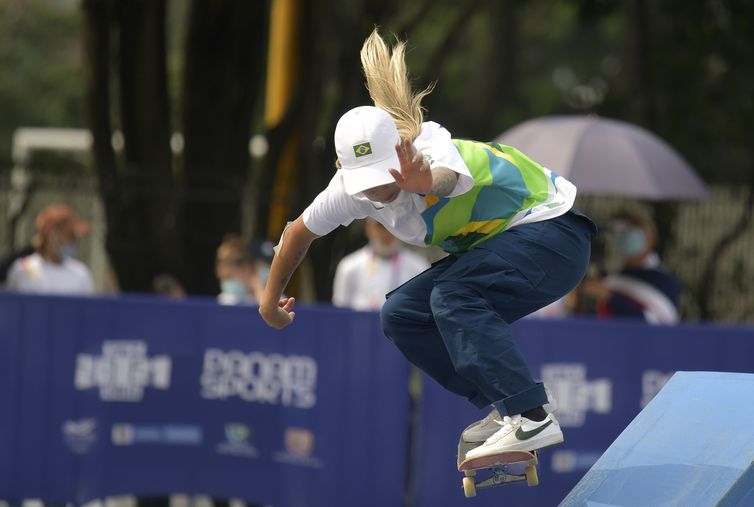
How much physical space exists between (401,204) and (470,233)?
334 mm

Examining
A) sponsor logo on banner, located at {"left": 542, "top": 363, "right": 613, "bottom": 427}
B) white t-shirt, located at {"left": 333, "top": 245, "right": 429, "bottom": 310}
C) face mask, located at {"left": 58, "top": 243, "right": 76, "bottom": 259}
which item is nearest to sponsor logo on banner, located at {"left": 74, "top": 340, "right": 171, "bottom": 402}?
face mask, located at {"left": 58, "top": 243, "right": 76, "bottom": 259}

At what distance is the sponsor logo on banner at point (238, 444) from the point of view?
26.3 ft

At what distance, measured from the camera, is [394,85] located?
4691 mm

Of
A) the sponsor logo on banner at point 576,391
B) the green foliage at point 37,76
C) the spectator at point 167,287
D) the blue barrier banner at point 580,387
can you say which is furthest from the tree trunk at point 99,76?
the green foliage at point 37,76

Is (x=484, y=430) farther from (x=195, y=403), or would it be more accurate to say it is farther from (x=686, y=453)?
(x=195, y=403)

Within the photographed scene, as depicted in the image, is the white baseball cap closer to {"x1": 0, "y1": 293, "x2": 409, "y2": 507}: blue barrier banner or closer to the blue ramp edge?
the blue ramp edge

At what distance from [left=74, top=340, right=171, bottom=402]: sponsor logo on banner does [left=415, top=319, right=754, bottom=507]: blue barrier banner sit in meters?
1.68

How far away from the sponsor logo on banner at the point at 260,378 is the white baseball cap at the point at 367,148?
360 cm

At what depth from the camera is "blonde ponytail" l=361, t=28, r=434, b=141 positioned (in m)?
Answer: 4.68

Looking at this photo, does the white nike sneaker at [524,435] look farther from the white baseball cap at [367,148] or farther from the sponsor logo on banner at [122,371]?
the sponsor logo on banner at [122,371]

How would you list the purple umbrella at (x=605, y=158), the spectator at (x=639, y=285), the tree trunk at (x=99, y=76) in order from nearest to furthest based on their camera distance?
the spectator at (x=639, y=285) → the purple umbrella at (x=605, y=158) → the tree trunk at (x=99, y=76)

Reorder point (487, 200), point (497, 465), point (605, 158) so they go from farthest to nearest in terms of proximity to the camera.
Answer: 1. point (605, 158)
2. point (497, 465)
3. point (487, 200)

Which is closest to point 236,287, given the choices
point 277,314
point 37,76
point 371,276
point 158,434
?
point 371,276

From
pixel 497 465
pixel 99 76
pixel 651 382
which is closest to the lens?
pixel 497 465
